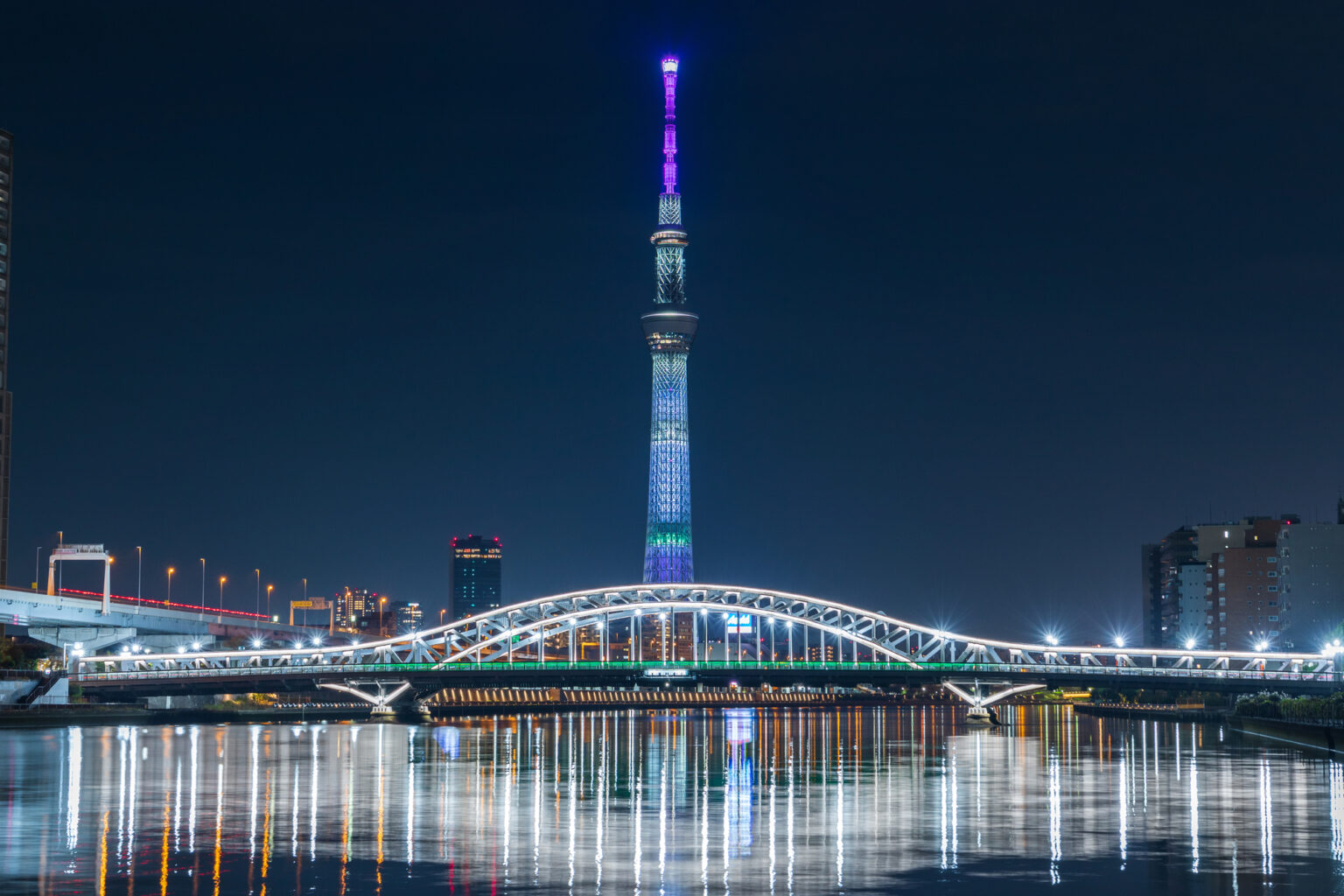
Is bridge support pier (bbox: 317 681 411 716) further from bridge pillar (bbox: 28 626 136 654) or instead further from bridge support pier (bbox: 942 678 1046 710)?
bridge support pier (bbox: 942 678 1046 710)

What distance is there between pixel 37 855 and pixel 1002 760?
50.1 metres

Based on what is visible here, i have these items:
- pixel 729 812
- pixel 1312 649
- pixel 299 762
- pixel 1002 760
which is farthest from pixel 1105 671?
pixel 729 812

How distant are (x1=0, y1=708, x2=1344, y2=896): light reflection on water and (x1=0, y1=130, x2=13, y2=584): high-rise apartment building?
8300 centimetres

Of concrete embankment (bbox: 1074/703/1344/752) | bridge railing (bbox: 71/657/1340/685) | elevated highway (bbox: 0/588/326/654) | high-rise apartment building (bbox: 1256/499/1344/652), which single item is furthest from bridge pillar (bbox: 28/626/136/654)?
high-rise apartment building (bbox: 1256/499/1344/652)

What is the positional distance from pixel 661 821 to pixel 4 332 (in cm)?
14356

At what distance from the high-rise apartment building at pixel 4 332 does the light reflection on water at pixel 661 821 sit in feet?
272

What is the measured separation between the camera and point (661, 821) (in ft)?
135

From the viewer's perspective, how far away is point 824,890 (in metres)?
28.5

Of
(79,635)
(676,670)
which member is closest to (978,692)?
(676,670)

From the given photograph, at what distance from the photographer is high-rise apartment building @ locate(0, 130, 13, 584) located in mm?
158000

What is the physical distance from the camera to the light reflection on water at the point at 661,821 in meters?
30.4

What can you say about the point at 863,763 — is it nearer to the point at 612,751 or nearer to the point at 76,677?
the point at 612,751

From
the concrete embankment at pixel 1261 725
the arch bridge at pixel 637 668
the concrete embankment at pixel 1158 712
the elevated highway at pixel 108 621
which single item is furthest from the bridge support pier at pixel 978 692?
the elevated highway at pixel 108 621

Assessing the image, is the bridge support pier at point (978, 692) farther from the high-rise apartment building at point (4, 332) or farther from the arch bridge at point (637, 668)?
the high-rise apartment building at point (4, 332)
